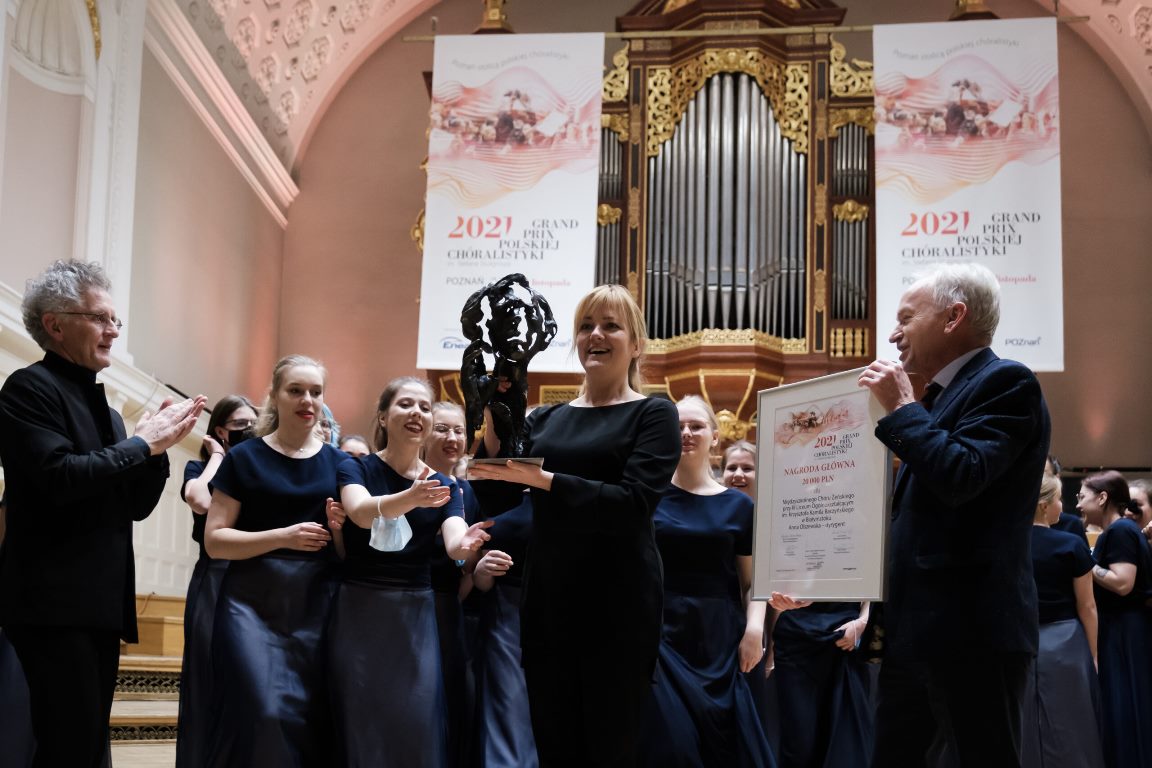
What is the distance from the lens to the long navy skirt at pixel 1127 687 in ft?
19.5

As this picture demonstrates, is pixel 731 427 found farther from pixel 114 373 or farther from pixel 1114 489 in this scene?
pixel 114 373

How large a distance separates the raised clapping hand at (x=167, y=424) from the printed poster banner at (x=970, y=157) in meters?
6.15

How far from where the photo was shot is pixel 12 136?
7.12 m

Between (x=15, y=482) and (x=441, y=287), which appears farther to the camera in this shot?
(x=441, y=287)

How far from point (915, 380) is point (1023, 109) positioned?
21.2 feet

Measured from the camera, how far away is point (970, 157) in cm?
904

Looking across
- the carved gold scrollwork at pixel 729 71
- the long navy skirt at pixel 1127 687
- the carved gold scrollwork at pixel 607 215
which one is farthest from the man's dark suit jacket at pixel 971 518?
the carved gold scrollwork at pixel 729 71

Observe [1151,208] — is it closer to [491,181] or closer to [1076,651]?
[491,181]

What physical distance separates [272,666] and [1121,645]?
4.05 metres

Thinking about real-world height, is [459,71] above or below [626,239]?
above

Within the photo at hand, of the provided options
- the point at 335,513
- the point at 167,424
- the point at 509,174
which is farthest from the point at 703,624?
the point at 509,174

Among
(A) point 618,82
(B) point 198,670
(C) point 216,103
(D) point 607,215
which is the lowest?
(B) point 198,670

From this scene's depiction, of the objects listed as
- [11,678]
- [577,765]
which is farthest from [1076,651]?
[11,678]

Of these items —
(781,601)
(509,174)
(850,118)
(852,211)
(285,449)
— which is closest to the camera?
(781,601)
